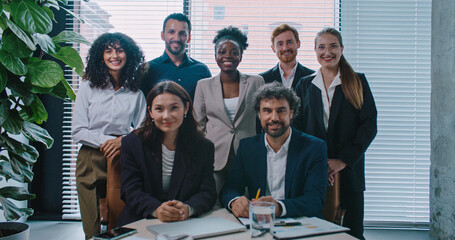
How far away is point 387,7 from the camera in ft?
11.1

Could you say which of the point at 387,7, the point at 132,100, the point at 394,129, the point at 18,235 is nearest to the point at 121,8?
→ the point at 132,100

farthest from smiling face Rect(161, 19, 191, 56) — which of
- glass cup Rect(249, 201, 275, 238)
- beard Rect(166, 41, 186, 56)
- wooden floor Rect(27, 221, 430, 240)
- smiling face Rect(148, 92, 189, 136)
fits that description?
wooden floor Rect(27, 221, 430, 240)

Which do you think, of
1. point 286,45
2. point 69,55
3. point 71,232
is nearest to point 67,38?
point 69,55

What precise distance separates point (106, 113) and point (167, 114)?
63 centimetres

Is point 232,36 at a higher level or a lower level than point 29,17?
higher

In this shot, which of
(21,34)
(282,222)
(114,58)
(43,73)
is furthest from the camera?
(114,58)

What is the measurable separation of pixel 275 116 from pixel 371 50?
2.00 meters

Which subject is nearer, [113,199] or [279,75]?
[113,199]

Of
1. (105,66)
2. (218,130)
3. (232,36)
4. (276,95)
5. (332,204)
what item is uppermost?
(232,36)

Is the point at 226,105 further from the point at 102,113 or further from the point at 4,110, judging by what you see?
the point at 4,110

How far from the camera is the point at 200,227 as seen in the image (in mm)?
1260

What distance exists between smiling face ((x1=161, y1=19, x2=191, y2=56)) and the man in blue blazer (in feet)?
2.14

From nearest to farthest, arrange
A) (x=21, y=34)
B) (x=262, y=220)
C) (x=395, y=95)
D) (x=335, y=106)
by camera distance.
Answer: (x=262, y=220), (x=21, y=34), (x=335, y=106), (x=395, y=95)

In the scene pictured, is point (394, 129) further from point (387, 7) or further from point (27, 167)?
point (27, 167)
